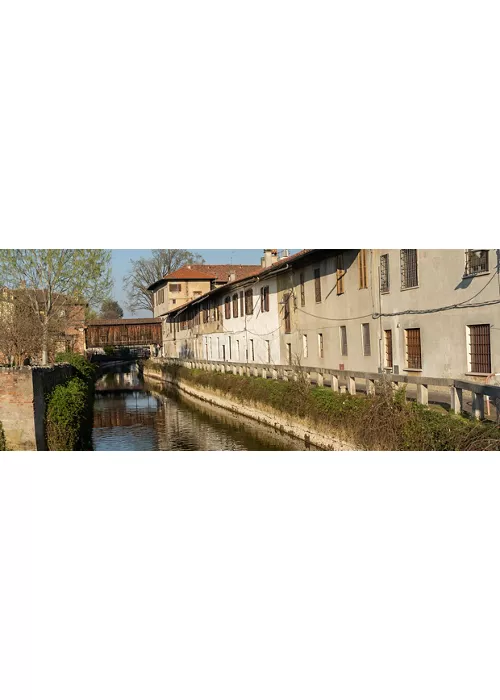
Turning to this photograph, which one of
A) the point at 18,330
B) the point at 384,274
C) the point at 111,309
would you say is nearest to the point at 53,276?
the point at 18,330

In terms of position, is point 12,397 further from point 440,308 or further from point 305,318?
point 440,308

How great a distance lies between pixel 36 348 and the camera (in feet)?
42.7

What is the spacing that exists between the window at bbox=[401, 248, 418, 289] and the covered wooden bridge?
6.45m

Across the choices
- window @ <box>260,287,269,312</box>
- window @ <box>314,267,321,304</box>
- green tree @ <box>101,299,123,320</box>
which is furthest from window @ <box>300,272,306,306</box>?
green tree @ <box>101,299,123,320</box>

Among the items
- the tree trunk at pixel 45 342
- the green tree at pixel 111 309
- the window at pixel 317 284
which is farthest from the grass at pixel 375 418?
the tree trunk at pixel 45 342

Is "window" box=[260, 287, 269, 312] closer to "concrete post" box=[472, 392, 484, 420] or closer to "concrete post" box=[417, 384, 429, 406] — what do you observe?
"concrete post" box=[417, 384, 429, 406]

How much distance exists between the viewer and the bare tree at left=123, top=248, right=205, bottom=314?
1184 cm

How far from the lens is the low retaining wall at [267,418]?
11.8 metres

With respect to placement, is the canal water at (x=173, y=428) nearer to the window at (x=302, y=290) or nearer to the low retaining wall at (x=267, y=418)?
the low retaining wall at (x=267, y=418)

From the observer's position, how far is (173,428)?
42.4 ft

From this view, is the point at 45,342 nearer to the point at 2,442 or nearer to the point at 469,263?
the point at 2,442

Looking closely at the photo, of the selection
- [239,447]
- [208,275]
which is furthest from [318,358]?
[208,275]

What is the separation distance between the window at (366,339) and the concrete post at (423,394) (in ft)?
3.55

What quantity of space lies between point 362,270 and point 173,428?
15.5 ft
